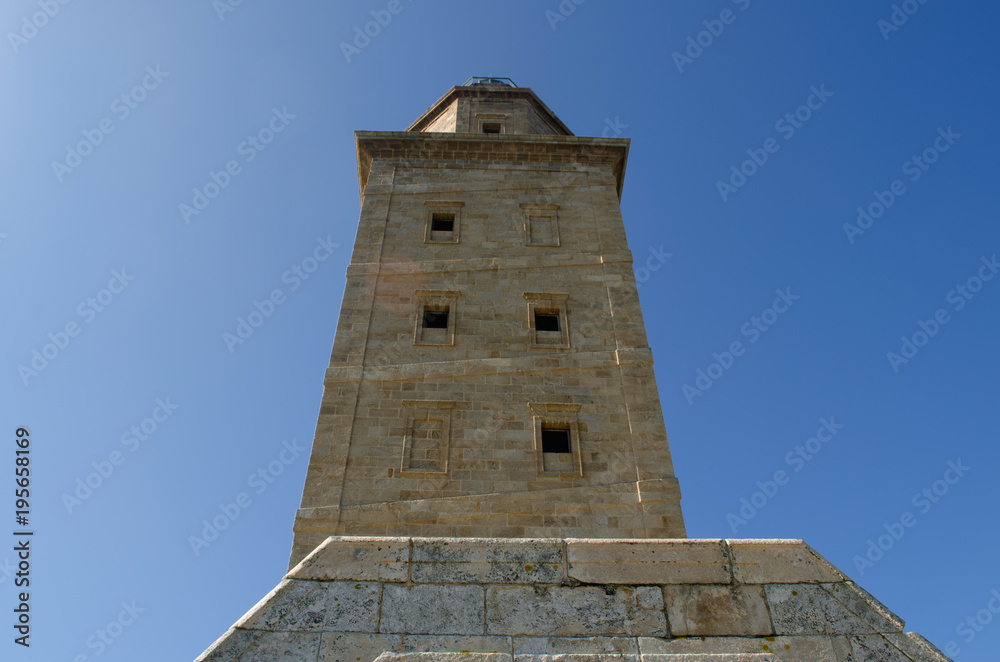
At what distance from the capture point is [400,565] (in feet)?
19.7

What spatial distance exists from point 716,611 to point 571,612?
1.23 metres

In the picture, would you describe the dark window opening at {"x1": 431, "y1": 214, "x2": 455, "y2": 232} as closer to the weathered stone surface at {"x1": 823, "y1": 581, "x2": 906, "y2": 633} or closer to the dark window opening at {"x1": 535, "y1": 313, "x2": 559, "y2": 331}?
the dark window opening at {"x1": 535, "y1": 313, "x2": 559, "y2": 331}

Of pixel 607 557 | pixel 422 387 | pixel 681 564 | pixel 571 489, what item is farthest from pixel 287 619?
pixel 422 387

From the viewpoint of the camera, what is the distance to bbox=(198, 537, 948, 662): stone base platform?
5512mm

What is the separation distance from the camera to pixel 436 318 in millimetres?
14375

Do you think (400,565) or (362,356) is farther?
(362,356)

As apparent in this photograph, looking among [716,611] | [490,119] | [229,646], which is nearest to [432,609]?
[229,646]

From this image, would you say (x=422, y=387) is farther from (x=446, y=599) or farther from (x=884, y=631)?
(x=884, y=631)

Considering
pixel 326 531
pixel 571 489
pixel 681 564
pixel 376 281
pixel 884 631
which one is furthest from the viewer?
pixel 376 281

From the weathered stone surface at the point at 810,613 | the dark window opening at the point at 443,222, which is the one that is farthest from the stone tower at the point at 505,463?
the dark window opening at the point at 443,222

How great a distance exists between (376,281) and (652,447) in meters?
6.80

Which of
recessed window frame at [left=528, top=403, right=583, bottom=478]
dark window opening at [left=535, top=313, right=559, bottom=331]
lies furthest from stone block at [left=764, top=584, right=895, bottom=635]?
dark window opening at [left=535, top=313, right=559, bottom=331]

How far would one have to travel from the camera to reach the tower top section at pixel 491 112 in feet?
67.7

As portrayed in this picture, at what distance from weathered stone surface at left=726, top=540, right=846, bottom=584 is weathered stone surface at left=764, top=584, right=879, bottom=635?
8 centimetres
